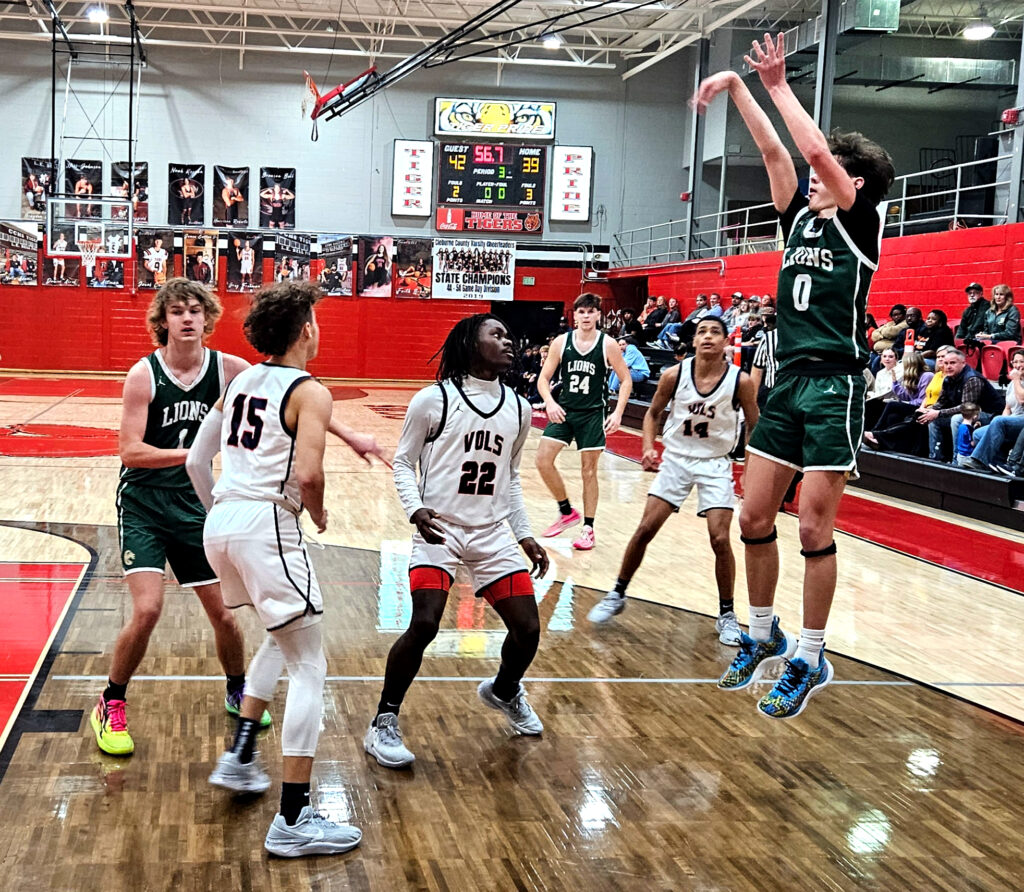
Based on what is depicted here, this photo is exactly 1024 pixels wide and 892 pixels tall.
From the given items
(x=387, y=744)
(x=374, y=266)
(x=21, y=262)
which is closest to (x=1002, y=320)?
(x=387, y=744)

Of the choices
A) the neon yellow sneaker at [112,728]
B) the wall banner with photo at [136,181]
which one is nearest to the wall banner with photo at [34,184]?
the wall banner with photo at [136,181]

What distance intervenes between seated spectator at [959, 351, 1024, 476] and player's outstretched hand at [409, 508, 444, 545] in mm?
7281

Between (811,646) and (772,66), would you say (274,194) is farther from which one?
(811,646)

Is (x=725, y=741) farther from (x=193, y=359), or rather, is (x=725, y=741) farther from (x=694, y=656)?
(x=193, y=359)

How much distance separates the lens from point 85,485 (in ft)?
32.3

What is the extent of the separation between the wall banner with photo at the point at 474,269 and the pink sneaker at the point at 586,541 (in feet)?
58.4

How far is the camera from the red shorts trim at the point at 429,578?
12.9ft

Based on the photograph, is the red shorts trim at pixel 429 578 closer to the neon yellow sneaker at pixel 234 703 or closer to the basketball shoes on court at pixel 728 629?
the neon yellow sneaker at pixel 234 703

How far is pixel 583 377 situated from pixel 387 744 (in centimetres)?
449

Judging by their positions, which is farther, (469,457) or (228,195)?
(228,195)

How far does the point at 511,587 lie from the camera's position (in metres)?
4.02

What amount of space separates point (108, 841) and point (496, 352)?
2.02 meters

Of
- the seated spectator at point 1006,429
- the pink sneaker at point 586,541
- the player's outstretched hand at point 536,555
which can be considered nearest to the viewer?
the player's outstretched hand at point 536,555

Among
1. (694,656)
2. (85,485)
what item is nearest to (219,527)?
(694,656)
